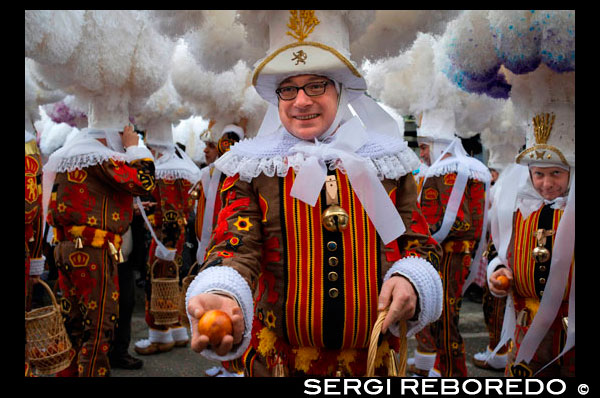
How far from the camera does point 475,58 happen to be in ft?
8.55

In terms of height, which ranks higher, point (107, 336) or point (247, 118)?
point (247, 118)

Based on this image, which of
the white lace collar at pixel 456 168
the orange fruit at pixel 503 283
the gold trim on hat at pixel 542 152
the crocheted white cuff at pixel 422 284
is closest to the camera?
the crocheted white cuff at pixel 422 284

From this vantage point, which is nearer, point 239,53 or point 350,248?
point 350,248

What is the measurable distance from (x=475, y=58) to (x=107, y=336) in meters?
2.89

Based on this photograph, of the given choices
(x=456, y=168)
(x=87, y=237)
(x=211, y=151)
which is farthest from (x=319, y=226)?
(x=211, y=151)

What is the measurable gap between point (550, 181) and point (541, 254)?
0.40 meters

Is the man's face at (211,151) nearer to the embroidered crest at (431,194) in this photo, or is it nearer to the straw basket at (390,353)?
the embroidered crest at (431,194)

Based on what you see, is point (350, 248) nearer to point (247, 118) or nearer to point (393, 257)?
point (393, 257)

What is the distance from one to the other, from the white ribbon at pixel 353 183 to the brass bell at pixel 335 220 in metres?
0.07

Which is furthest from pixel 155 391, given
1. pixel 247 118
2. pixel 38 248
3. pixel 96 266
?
pixel 247 118

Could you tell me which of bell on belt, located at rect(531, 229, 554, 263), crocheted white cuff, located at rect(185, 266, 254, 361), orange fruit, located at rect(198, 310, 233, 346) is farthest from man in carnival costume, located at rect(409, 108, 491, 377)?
orange fruit, located at rect(198, 310, 233, 346)

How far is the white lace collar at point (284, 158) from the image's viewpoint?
1855 mm

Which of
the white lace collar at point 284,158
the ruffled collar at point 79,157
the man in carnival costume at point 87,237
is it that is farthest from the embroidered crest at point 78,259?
the white lace collar at point 284,158

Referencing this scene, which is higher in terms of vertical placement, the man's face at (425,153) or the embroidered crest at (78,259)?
the man's face at (425,153)
